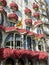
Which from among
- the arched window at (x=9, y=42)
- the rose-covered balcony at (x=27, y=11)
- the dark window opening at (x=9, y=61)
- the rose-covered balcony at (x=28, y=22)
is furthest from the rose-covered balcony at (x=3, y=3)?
the dark window opening at (x=9, y=61)

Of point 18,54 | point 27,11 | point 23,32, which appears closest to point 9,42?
point 18,54

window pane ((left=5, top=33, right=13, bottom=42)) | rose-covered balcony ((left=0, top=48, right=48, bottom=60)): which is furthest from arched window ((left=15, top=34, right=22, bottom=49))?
rose-covered balcony ((left=0, top=48, right=48, bottom=60))

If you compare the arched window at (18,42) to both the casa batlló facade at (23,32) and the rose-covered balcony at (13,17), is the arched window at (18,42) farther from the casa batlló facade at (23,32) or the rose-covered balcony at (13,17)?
the rose-covered balcony at (13,17)

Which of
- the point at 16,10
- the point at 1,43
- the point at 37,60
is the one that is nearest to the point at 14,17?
the point at 16,10

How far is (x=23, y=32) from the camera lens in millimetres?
37938

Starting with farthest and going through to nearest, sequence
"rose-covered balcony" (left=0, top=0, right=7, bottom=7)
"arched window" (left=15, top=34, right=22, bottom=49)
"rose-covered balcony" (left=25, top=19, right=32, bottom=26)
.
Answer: "rose-covered balcony" (left=25, top=19, right=32, bottom=26)
"rose-covered balcony" (left=0, top=0, right=7, bottom=7)
"arched window" (left=15, top=34, right=22, bottom=49)

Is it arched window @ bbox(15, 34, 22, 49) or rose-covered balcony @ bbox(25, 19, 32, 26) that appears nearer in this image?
arched window @ bbox(15, 34, 22, 49)

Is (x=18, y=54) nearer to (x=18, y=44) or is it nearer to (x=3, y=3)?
(x=18, y=44)

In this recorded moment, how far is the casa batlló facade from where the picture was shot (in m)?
36.2

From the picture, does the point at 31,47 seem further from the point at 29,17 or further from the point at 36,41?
the point at 29,17

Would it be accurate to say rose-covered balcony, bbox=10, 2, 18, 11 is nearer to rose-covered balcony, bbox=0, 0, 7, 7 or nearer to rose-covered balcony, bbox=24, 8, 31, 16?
rose-covered balcony, bbox=0, 0, 7, 7

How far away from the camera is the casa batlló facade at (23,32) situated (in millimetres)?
36250

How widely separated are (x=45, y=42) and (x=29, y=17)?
5735 mm

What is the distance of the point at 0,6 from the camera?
37719mm
